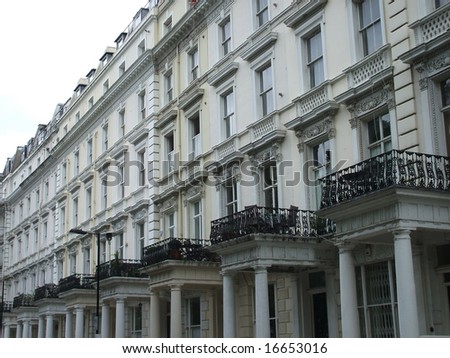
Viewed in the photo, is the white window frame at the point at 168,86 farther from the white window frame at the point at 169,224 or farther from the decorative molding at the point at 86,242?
the decorative molding at the point at 86,242

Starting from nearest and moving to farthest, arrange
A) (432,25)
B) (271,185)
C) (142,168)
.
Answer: (432,25) → (271,185) → (142,168)

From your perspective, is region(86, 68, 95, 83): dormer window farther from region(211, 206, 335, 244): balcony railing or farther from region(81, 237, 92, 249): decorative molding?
region(211, 206, 335, 244): balcony railing

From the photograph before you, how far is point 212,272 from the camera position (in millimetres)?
24922

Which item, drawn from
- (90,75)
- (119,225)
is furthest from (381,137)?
(90,75)

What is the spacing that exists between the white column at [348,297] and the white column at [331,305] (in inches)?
141

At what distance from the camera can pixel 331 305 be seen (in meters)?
20.0

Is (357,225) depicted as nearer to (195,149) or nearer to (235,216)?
(235,216)

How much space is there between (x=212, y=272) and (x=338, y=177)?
9764 millimetres

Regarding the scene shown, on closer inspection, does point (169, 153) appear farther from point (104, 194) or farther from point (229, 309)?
point (229, 309)

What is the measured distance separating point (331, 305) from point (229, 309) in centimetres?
308

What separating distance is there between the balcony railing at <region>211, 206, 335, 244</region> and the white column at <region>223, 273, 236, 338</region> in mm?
1283

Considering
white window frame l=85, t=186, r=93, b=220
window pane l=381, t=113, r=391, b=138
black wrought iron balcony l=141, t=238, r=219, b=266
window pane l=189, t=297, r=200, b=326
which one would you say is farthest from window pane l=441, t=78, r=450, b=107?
white window frame l=85, t=186, r=93, b=220

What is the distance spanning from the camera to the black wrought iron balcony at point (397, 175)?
15.0 meters
